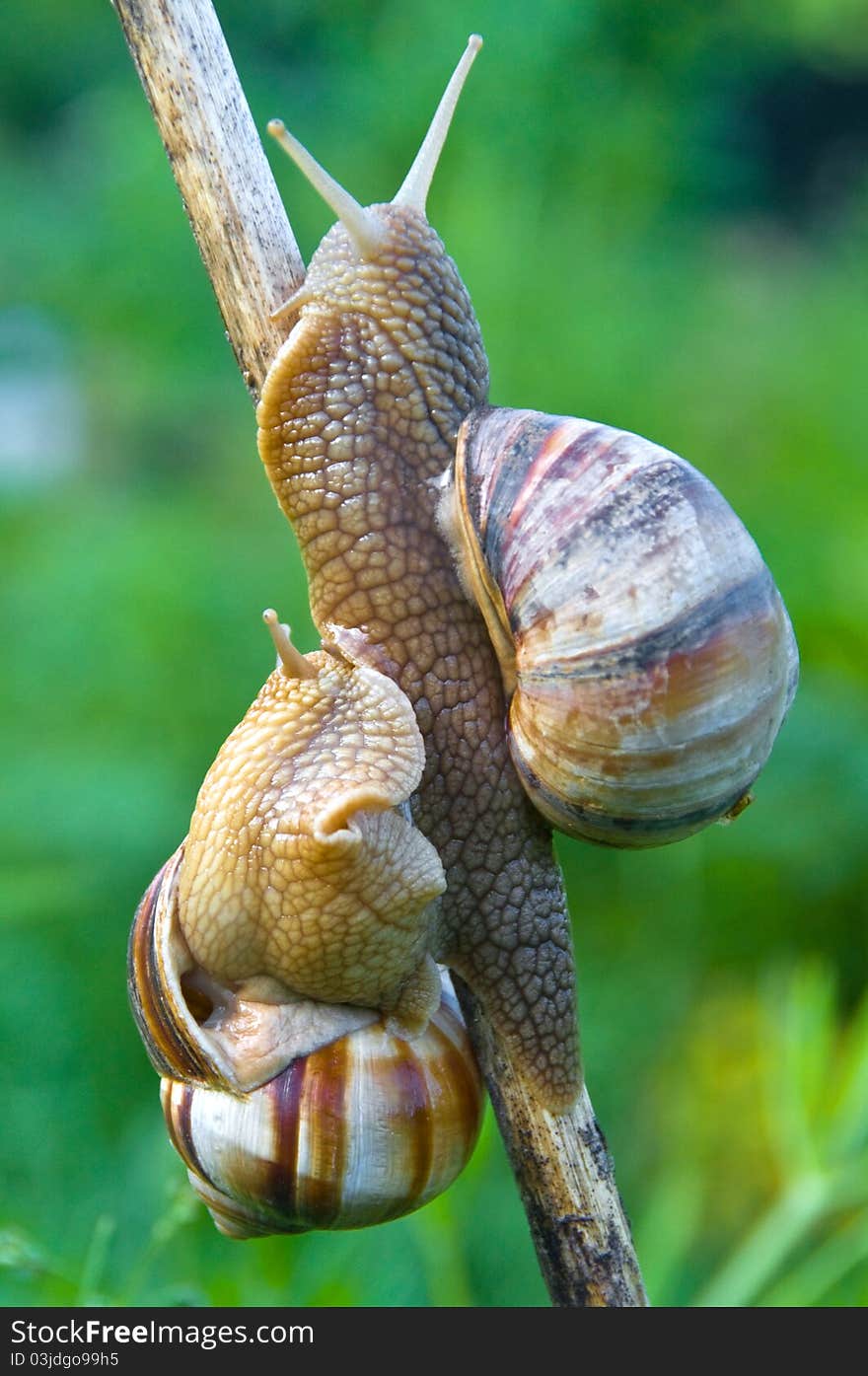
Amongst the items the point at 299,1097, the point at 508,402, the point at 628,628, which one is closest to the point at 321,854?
the point at 299,1097

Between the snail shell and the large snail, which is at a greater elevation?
the large snail

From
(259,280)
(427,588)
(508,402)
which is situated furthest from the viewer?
(508,402)

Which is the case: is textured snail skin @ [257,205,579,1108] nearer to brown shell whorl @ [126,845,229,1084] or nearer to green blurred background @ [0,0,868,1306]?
brown shell whorl @ [126,845,229,1084]

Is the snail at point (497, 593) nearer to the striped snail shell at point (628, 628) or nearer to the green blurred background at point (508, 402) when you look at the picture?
the striped snail shell at point (628, 628)

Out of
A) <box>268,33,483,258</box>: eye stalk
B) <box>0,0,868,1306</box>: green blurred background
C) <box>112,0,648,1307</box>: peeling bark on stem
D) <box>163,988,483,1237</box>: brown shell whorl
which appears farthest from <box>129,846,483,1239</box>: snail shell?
<box>268,33,483,258</box>: eye stalk

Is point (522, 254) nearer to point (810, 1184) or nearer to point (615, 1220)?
point (810, 1184)

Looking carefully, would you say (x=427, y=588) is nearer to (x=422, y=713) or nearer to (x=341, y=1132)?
(x=422, y=713)

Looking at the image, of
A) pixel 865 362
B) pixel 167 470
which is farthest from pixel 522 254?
pixel 167 470

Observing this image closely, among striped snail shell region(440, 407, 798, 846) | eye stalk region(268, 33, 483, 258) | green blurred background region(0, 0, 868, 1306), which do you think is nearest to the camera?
striped snail shell region(440, 407, 798, 846)
